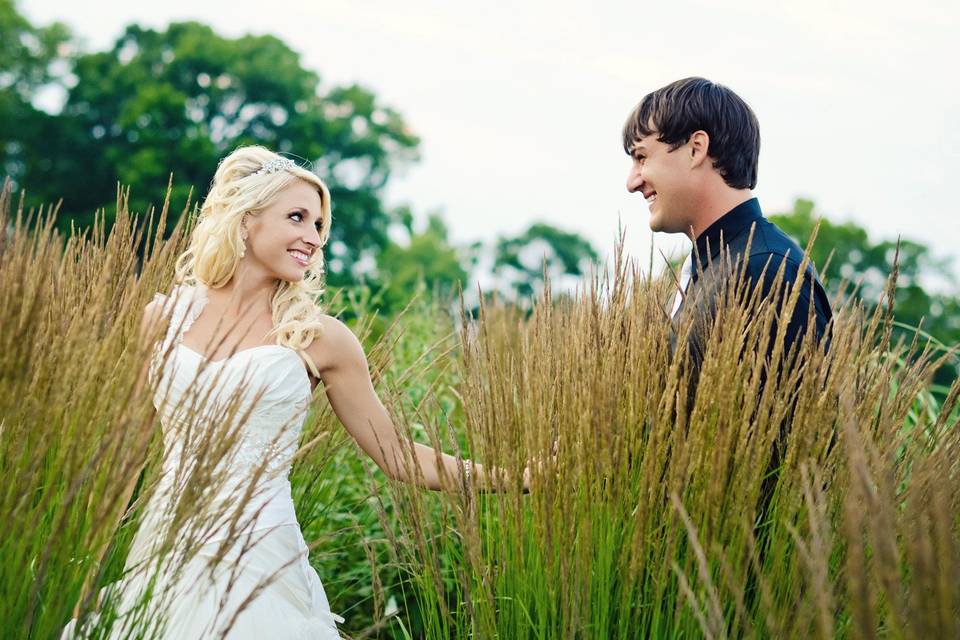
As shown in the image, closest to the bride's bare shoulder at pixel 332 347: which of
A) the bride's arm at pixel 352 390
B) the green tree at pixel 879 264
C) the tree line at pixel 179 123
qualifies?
the bride's arm at pixel 352 390

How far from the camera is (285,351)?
289 cm

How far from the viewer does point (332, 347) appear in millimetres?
3004

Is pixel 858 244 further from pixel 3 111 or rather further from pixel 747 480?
pixel 747 480

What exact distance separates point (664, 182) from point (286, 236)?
1325 mm

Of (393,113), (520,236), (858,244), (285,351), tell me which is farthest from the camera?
(520,236)

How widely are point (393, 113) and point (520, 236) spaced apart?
472 inches

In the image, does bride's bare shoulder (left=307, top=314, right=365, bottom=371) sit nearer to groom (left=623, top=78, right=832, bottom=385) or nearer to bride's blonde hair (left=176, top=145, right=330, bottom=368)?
bride's blonde hair (left=176, top=145, right=330, bottom=368)

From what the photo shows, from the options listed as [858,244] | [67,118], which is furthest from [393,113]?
[858,244]

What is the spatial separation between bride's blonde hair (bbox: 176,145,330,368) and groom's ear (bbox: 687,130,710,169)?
1304 millimetres

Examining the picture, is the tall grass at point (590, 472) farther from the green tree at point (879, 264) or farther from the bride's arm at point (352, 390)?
the green tree at point (879, 264)

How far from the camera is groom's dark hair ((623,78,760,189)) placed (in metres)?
3.13

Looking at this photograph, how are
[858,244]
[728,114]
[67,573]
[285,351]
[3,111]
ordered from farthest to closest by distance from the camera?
[858,244] → [3,111] → [728,114] → [285,351] → [67,573]

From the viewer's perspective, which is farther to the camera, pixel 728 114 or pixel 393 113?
pixel 393 113

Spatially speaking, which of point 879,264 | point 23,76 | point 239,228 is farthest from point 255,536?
point 879,264
